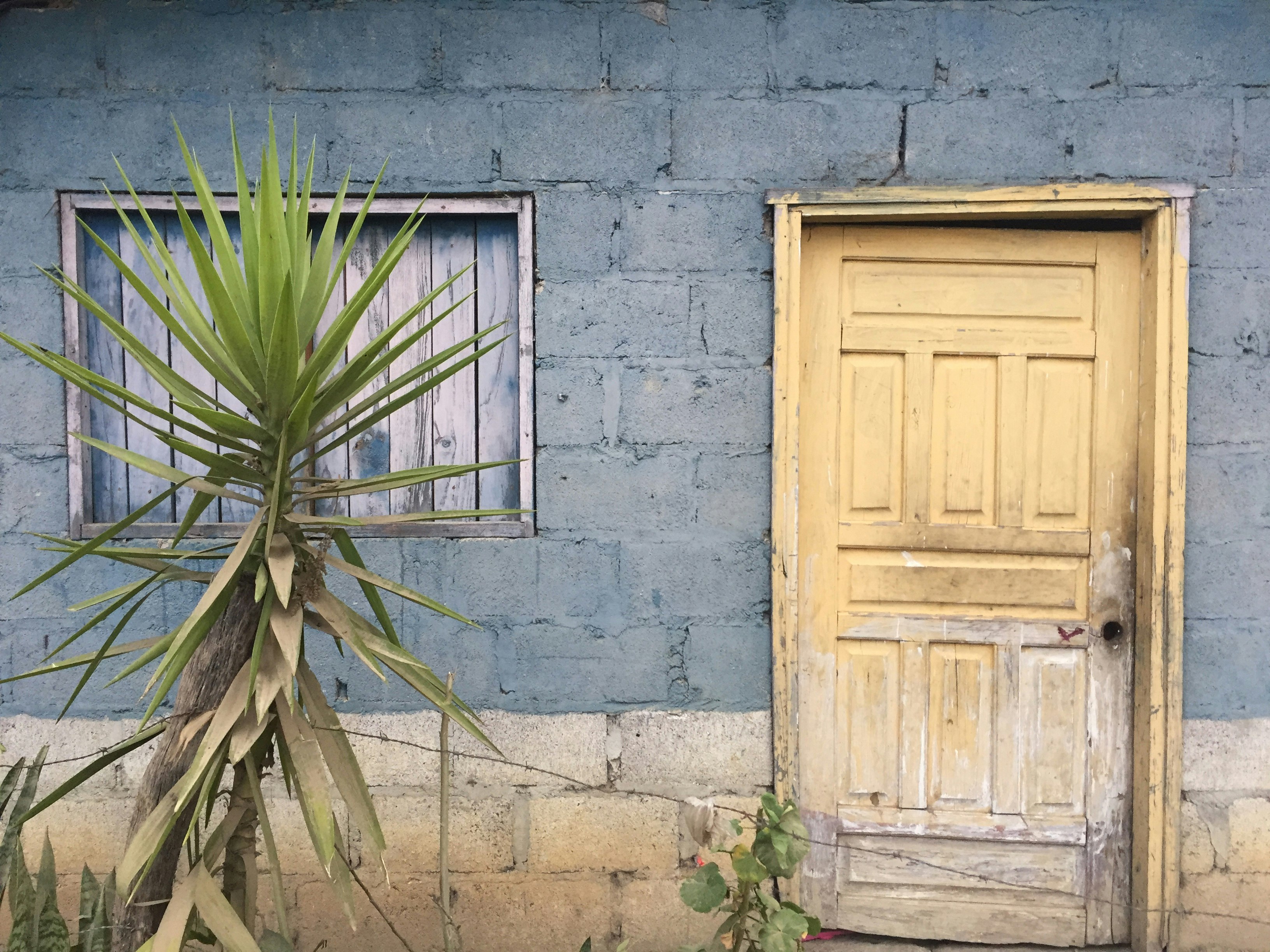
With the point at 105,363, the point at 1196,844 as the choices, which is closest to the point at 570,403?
the point at 105,363

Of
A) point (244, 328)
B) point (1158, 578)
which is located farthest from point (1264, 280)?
point (244, 328)

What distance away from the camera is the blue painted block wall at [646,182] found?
2.75 metres

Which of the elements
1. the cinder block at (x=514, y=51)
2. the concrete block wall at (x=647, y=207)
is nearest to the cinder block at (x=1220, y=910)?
the concrete block wall at (x=647, y=207)

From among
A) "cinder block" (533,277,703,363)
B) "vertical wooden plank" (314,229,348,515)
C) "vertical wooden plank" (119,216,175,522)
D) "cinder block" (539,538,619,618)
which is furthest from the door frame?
"vertical wooden plank" (119,216,175,522)

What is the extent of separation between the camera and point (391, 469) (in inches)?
115

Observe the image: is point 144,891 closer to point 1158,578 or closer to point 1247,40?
point 1158,578

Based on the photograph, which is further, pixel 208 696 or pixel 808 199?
pixel 808 199

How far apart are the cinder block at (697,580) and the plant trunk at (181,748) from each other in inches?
48.4

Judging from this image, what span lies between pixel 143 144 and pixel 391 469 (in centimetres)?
128

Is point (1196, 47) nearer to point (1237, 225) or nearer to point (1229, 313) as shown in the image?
point (1237, 225)

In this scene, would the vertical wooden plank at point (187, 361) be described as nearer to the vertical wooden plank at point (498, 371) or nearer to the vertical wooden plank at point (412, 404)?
the vertical wooden plank at point (412, 404)

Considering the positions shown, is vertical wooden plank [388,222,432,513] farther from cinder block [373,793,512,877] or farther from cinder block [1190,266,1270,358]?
cinder block [1190,266,1270,358]

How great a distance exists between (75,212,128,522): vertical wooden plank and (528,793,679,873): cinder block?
67.0 inches

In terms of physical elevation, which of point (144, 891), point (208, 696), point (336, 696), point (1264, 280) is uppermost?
point (1264, 280)
